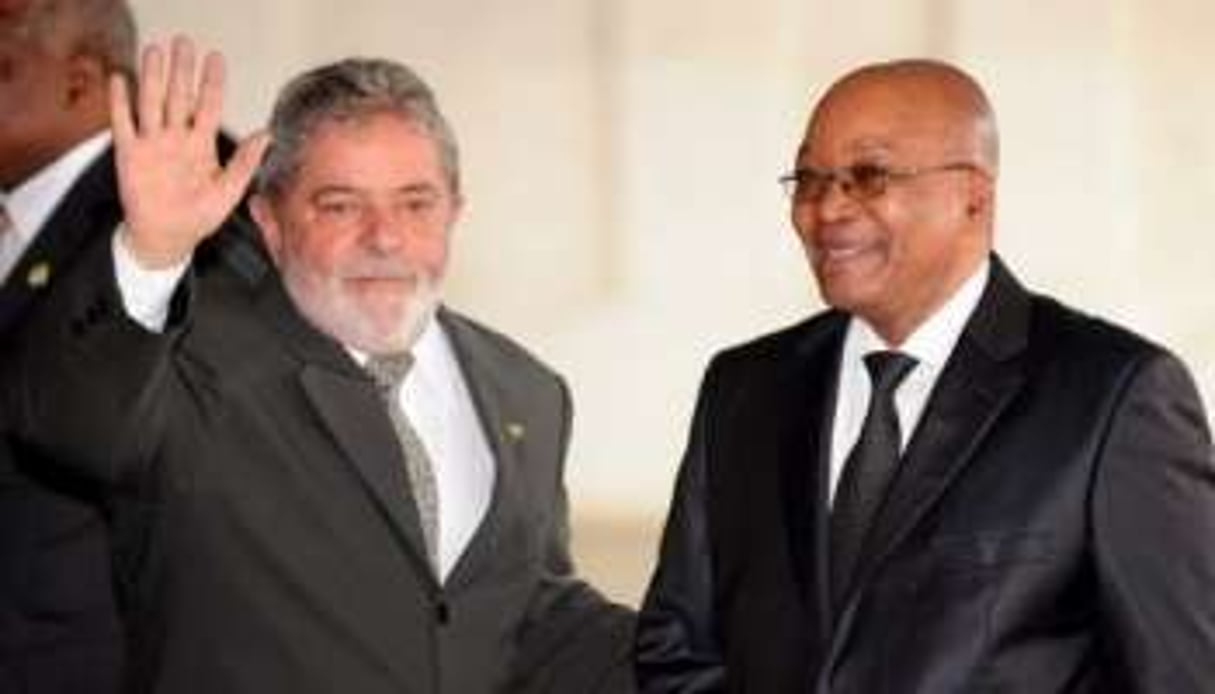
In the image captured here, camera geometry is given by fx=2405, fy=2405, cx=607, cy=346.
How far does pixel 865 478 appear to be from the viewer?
1.93m

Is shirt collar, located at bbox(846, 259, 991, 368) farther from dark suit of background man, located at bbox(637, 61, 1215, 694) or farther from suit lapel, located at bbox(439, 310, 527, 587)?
suit lapel, located at bbox(439, 310, 527, 587)

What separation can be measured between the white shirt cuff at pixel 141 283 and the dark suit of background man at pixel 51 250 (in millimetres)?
102

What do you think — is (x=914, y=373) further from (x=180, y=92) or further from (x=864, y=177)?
(x=180, y=92)

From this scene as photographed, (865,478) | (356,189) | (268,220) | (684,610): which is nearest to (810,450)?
(865,478)

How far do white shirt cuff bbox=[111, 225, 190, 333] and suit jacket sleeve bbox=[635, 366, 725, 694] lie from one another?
1.56 ft

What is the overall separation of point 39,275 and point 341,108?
0.34m

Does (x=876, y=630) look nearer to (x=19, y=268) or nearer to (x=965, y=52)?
(x=19, y=268)

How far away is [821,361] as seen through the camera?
6.84 feet

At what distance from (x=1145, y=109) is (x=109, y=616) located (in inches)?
78.2

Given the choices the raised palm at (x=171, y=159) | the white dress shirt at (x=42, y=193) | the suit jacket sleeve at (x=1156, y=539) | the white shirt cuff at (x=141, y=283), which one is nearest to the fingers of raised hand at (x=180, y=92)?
the raised palm at (x=171, y=159)

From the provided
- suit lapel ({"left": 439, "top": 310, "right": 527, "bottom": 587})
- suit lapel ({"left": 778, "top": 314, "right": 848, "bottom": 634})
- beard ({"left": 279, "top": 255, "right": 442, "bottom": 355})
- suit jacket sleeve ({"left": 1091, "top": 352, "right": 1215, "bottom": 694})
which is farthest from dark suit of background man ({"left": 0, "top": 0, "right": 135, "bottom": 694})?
suit jacket sleeve ({"left": 1091, "top": 352, "right": 1215, "bottom": 694})

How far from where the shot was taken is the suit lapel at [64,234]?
232 centimetres

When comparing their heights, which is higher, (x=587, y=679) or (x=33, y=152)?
(x=33, y=152)

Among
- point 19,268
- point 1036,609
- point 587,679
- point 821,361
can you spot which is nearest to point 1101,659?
point 1036,609
